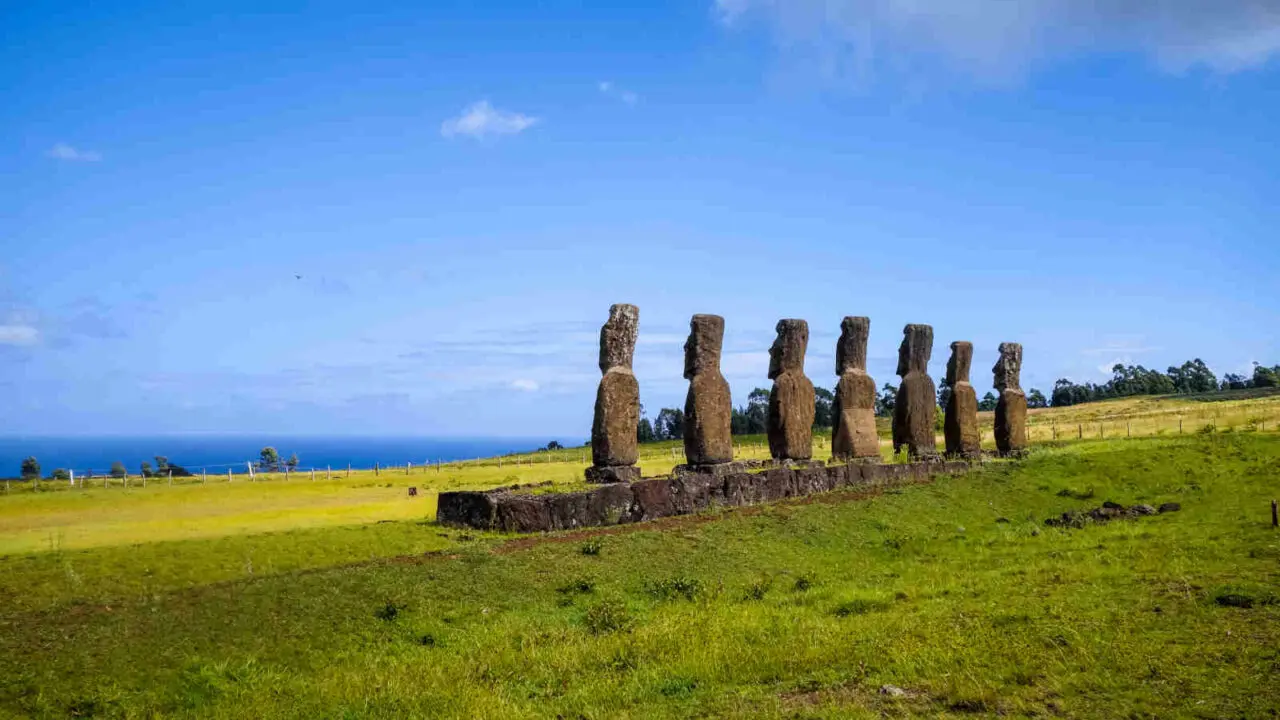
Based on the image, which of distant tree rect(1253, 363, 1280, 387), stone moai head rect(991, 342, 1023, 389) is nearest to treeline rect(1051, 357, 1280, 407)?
distant tree rect(1253, 363, 1280, 387)

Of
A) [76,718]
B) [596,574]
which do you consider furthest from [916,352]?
[76,718]

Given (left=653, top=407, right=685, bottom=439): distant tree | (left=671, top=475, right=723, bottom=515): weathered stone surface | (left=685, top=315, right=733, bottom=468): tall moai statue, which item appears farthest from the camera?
(left=653, top=407, right=685, bottom=439): distant tree

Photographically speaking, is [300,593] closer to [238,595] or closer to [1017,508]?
[238,595]

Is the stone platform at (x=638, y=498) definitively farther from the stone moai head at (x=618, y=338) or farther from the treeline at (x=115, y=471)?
the treeline at (x=115, y=471)

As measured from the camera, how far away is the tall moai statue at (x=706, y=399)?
64.9 ft

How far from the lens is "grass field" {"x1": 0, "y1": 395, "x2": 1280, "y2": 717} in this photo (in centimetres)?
764

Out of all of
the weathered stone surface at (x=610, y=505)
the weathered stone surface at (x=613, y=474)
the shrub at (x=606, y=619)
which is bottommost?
the shrub at (x=606, y=619)

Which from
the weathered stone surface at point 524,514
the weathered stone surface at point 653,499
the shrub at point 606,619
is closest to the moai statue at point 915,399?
the weathered stone surface at point 653,499

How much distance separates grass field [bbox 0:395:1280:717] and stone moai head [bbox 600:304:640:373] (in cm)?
400

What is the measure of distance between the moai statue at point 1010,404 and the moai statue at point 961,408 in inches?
67.9

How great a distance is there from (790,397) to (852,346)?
3.24 meters

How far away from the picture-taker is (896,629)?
9508 mm

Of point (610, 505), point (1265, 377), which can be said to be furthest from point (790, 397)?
point (1265, 377)

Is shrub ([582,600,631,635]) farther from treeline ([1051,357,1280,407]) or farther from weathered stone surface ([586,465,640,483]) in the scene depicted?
treeline ([1051,357,1280,407])
